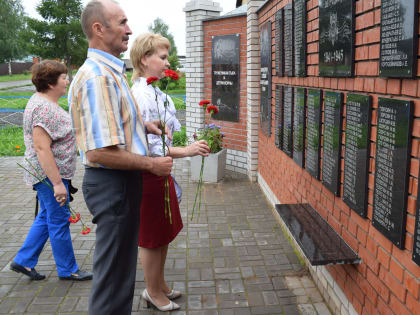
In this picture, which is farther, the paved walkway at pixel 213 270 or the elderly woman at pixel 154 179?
the paved walkway at pixel 213 270

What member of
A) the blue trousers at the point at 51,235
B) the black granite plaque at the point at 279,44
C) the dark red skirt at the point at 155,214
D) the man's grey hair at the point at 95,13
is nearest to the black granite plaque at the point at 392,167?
the dark red skirt at the point at 155,214

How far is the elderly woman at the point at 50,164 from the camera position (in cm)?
353

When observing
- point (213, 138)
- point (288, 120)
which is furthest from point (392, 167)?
point (213, 138)

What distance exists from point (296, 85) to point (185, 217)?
90.2 inches

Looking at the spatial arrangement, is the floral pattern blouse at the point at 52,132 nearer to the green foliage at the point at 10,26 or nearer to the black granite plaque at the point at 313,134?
the black granite plaque at the point at 313,134

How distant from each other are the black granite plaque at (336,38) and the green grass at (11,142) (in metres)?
7.61

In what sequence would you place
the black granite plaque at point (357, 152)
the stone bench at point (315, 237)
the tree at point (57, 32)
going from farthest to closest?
the tree at point (57, 32) → the stone bench at point (315, 237) → the black granite plaque at point (357, 152)

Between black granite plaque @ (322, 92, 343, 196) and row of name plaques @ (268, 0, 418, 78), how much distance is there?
0.20 meters

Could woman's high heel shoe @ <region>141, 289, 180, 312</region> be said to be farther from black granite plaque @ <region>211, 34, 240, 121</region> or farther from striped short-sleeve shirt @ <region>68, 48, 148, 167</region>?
black granite plaque @ <region>211, 34, 240, 121</region>

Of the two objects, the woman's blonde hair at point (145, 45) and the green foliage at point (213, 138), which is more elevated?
the woman's blonde hair at point (145, 45)

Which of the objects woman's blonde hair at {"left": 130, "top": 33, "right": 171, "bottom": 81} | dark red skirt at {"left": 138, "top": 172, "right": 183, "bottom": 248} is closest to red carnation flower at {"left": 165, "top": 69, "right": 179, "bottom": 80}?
woman's blonde hair at {"left": 130, "top": 33, "right": 171, "bottom": 81}

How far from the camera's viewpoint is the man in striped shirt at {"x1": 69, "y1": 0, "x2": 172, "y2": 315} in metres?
2.20

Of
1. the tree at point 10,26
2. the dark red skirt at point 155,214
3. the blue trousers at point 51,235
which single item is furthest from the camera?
the tree at point 10,26

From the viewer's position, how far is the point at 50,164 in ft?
11.5
